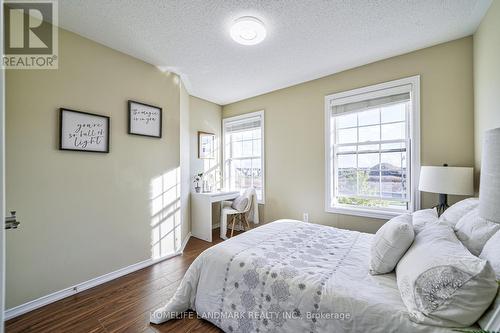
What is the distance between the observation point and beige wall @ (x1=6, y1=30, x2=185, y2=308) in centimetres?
183

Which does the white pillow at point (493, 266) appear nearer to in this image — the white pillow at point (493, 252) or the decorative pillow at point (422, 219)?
the white pillow at point (493, 252)

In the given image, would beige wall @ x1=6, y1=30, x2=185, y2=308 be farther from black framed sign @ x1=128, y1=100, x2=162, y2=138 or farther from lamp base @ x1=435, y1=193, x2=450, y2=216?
lamp base @ x1=435, y1=193, x2=450, y2=216

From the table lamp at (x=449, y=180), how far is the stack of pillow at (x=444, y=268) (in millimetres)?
644

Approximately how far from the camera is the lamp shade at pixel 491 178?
0.71m

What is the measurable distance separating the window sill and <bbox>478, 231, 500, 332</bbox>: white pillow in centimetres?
152

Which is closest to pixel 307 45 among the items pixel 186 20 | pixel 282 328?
pixel 186 20

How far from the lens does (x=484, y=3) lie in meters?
1.80

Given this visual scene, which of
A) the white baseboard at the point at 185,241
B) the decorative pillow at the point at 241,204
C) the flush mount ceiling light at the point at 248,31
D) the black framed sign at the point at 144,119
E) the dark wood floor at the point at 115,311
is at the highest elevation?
the flush mount ceiling light at the point at 248,31

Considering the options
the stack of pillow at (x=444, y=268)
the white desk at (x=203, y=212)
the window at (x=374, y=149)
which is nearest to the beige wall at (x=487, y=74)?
the window at (x=374, y=149)

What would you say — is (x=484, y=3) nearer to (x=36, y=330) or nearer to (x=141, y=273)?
(x=141, y=273)

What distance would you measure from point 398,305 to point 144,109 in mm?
3007

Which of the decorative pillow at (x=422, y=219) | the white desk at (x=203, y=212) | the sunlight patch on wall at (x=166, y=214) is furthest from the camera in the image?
the white desk at (x=203, y=212)

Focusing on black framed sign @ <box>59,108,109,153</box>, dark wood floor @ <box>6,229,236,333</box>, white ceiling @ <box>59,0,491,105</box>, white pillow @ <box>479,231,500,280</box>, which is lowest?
dark wood floor @ <box>6,229,236,333</box>

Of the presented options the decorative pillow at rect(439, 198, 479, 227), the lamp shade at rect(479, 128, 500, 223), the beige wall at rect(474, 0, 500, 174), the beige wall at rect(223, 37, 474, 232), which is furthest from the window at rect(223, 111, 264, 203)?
the lamp shade at rect(479, 128, 500, 223)
